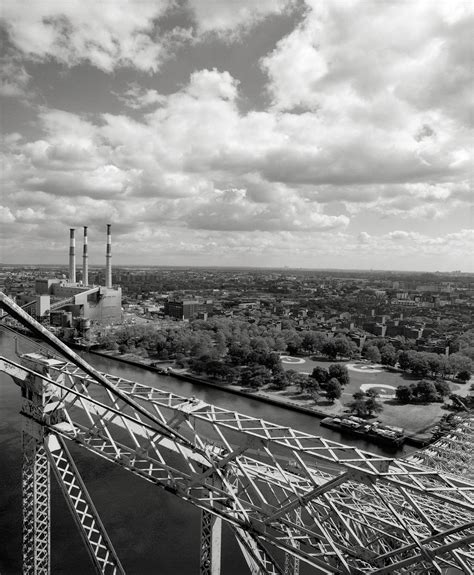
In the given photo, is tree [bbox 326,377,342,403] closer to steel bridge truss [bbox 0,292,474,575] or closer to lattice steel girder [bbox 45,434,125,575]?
steel bridge truss [bbox 0,292,474,575]

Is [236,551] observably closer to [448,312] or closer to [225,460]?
[225,460]

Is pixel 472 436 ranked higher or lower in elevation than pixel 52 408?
lower

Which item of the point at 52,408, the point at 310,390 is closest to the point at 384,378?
the point at 310,390

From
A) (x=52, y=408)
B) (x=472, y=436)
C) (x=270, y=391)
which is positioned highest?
(x=52, y=408)

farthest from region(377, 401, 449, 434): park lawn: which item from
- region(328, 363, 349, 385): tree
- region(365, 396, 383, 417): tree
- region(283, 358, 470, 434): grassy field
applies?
region(328, 363, 349, 385): tree

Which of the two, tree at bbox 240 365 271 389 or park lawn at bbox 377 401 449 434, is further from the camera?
tree at bbox 240 365 271 389
